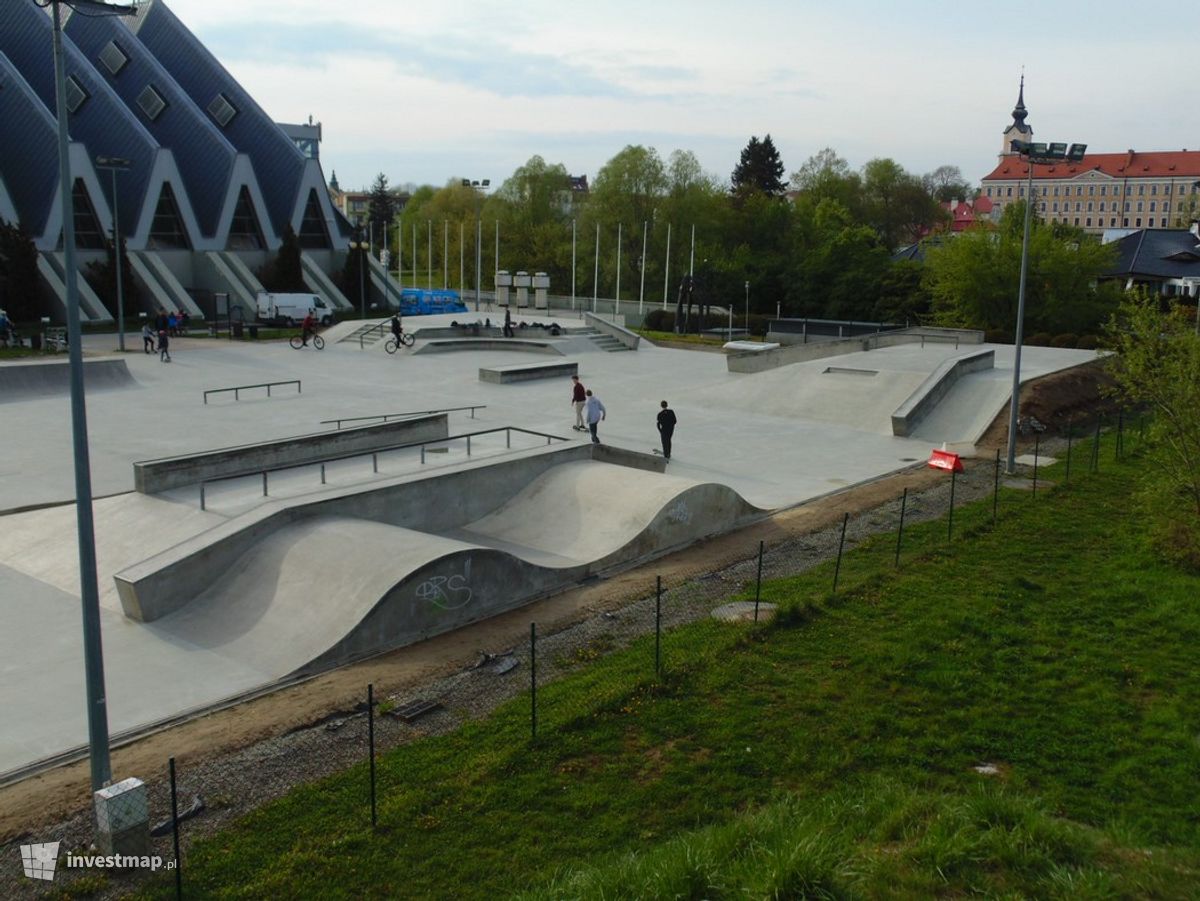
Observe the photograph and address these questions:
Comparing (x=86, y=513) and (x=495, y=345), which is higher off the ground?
(x=86, y=513)

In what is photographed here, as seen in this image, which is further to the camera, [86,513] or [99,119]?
[99,119]

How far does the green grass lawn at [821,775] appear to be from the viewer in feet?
23.6

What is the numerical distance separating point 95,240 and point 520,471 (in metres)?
45.7

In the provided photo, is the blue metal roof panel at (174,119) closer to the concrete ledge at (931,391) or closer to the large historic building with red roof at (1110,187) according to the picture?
the concrete ledge at (931,391)

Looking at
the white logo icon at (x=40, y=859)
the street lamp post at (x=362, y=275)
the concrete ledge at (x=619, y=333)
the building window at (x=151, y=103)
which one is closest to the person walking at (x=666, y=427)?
the white logo icon at (x=40, y=859)

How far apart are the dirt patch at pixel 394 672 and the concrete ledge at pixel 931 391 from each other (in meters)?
6.26

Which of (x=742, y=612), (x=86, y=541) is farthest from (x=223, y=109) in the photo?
(x=86, y=541)

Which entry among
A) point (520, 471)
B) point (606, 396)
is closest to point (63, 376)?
point (606, 396)

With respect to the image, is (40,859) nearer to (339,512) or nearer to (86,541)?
(86,541)

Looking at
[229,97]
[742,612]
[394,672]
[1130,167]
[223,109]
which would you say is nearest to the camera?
[394,672]

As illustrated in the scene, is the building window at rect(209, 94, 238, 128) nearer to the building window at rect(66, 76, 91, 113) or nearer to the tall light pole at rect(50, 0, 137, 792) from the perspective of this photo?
the building window at rect(66, 76, 91, 113)

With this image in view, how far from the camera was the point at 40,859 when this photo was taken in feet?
25.3

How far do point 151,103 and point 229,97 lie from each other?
5.85 meters

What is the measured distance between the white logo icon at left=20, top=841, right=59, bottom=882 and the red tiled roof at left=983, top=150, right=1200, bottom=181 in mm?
142404
